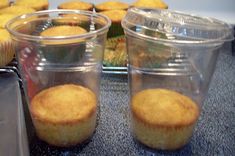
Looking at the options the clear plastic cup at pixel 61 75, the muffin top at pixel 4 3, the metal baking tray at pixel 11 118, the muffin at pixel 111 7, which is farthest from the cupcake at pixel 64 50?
the muffin top at pixel 4 3

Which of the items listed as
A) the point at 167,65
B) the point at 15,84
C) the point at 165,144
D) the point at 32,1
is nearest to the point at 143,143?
the point at 165,144

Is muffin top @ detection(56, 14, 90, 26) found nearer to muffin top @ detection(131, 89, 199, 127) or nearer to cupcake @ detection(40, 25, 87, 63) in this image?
cupcake @ detection(40, 25, 87, 63)

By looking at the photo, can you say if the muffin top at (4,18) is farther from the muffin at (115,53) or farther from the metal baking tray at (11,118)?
the muffin at (115,53)

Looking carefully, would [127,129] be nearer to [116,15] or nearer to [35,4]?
[116,15]

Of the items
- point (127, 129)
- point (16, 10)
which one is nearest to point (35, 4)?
point (16, 10)

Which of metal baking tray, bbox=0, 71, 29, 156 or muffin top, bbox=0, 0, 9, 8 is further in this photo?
muffin top, bbox=0, 0, 9, 8

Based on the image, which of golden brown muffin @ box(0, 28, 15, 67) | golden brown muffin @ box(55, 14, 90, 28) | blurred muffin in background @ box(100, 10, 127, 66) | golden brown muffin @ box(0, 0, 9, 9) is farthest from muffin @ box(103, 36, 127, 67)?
golden brown muffin @ box(0, 0, 9, 9)

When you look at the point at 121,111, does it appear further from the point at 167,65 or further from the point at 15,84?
the point at 15,84
